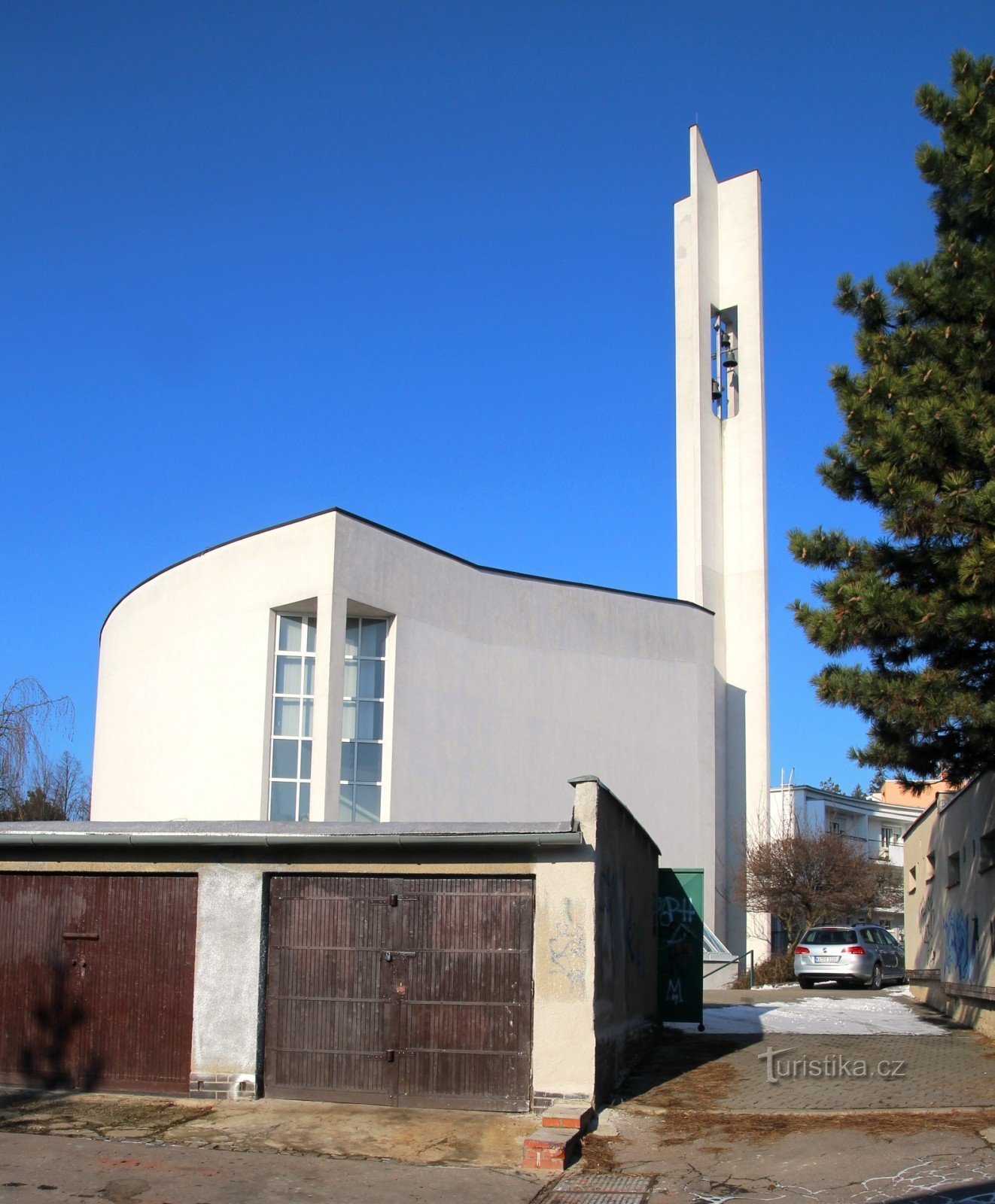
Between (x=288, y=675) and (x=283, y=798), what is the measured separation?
266cm

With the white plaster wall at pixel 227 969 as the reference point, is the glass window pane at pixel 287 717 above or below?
above

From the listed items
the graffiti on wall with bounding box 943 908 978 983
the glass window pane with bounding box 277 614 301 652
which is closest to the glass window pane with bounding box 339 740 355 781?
the glass window pane with bounding box 277 614 301 652

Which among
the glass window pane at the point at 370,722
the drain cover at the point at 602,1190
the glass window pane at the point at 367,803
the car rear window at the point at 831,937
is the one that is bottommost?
the drain cover at the point at 602,1190

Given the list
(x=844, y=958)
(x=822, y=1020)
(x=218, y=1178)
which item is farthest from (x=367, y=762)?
(x=218, y=1178)

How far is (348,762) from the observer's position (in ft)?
82.8

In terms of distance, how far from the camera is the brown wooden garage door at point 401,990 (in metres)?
10.4

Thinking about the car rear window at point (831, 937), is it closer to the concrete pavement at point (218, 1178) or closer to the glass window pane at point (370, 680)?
the glass window pane at point (370, 680)

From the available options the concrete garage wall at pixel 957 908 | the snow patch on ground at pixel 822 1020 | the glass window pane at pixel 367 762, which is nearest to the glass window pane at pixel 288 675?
the glass window pane at pixel 367 762

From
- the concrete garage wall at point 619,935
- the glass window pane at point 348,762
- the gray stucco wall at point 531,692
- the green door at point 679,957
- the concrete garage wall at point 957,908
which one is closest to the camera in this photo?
the concrete garage wall at point 619,935

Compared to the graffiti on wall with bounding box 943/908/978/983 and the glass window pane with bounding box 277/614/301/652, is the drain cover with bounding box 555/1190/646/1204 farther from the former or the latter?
the glass window pane with bounding box 277/614/301/652

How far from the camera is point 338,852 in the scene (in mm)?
10945

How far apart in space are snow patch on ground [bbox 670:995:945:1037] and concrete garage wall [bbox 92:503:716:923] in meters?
7.78

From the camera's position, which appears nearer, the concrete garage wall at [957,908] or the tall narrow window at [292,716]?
the concrete garage wall at [957,908]

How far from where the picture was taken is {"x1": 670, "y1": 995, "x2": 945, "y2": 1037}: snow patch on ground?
16531 millimetres
